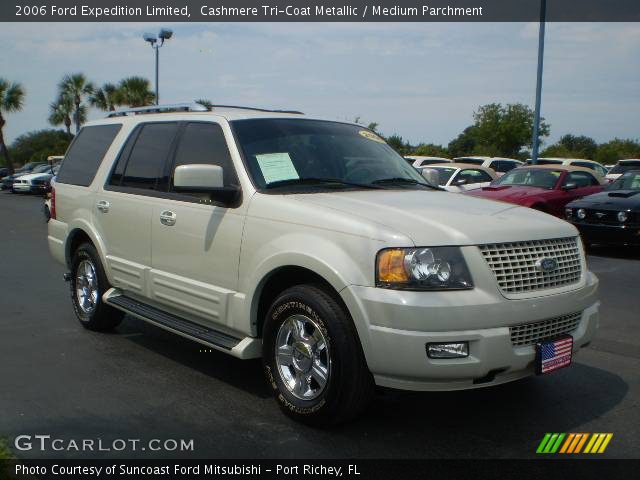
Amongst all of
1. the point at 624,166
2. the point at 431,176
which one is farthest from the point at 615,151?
the point at 431,176

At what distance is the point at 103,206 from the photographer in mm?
6004

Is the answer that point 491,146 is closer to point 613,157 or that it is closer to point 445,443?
point 613,157

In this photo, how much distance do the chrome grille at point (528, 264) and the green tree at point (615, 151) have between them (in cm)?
5285

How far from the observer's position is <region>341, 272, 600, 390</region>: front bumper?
3.64 meters

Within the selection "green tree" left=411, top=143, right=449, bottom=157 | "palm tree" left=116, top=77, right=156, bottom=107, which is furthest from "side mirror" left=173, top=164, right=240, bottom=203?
"green tree" left=411, top=143, right=449, bottom=157

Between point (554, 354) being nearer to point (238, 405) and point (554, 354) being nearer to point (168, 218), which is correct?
point (238, 405)

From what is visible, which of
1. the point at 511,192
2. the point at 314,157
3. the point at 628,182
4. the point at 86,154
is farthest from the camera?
the point at 511,192

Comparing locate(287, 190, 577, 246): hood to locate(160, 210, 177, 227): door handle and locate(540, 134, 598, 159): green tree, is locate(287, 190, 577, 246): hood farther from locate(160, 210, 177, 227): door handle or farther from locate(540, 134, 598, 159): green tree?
locate(540, 134, 598, 159): green tree

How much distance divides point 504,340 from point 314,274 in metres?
1.13

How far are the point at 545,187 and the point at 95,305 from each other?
10398mm

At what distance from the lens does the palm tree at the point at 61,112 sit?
50.4m

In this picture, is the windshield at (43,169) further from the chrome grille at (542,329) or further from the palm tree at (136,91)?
the chrome grille at (542,329)

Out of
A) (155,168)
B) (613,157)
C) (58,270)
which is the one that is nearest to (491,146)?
(613,157)

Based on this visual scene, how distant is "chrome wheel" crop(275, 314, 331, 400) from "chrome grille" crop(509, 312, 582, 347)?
40.5 inches
